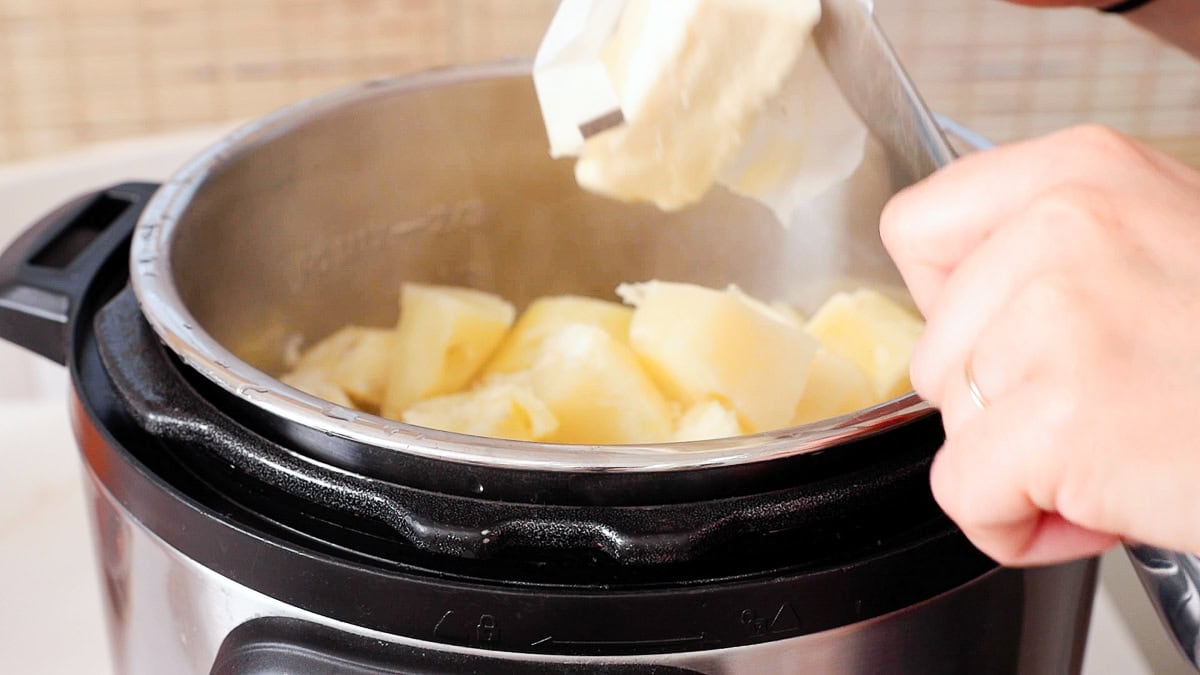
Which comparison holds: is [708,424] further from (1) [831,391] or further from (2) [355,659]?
(2) [355,659]

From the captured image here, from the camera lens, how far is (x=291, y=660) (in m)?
0.59

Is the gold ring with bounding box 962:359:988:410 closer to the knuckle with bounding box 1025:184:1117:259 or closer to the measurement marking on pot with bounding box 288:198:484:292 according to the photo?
the knuckle with bounding box 1025:184:1117:259

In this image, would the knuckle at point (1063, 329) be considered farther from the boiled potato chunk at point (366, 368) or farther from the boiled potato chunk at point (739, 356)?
the boiled potato chunk at point (366, 368)

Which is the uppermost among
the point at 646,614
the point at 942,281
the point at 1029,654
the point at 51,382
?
the point at 942,281

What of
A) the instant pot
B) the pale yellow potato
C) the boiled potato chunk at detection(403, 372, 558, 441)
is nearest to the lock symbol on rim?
the instant pot

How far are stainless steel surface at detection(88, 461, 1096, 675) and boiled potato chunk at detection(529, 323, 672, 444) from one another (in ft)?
0.74

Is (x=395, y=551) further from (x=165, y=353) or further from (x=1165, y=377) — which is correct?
(x=1165, y=377)

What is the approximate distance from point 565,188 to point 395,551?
22.2 inches

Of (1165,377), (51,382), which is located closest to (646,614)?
(1165,377)

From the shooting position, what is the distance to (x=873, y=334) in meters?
0.89

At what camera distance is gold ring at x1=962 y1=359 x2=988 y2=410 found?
464 millimetres

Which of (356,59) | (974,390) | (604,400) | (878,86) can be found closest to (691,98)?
(878,86)

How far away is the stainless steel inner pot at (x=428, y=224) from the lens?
894 millimetres

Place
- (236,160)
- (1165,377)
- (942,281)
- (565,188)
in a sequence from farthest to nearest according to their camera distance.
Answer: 1. (565,188)
2. (236,160)
3. (942,281)
4. (1165,377)
